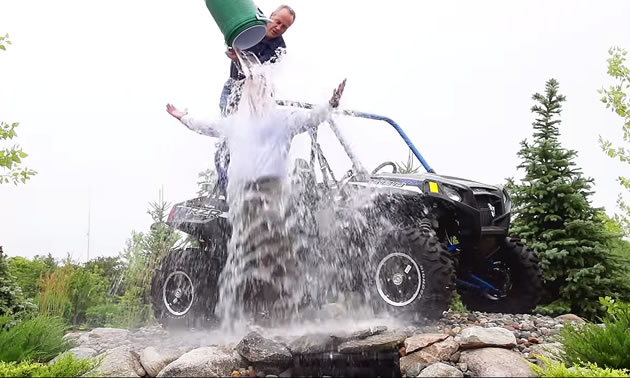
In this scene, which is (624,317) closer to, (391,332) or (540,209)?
(391,332)

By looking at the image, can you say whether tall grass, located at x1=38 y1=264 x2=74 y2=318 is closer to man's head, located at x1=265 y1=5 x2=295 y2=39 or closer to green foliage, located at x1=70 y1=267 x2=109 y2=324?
green foliage, located at x1=70 y1=267 x2=109 y2=324

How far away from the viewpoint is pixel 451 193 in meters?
5.12

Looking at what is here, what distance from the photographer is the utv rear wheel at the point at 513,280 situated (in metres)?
5.70

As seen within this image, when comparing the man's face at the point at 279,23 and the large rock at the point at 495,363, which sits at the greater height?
the man's face at the point at 279,23

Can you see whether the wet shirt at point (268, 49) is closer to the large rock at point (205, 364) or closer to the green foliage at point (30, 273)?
the large rock at point (205, 364)

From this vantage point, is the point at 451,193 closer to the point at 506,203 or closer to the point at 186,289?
the point at 506,203

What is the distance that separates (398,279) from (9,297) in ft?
12.4

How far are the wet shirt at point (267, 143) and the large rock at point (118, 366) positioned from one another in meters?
1.69

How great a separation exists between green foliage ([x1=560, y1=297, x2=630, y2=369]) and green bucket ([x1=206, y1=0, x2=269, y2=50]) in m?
3.09

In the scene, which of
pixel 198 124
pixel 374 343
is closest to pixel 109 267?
pixel 198 124

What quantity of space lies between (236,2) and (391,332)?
2.61 meters

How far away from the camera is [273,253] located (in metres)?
4.83

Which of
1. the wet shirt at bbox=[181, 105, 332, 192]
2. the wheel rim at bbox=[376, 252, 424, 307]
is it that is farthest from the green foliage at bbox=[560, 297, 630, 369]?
the wet shirt at bbox=[181, 105, 332, 192]

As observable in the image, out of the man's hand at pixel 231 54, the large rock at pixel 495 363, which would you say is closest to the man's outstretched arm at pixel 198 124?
the man's hand at pixel 231 54
